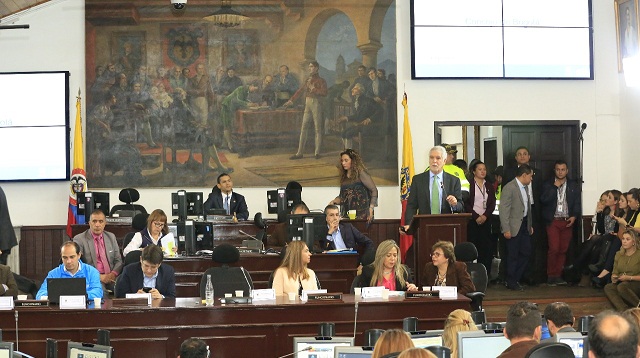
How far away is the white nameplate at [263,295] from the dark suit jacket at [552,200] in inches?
263

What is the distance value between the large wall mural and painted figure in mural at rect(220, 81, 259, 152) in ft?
0.05

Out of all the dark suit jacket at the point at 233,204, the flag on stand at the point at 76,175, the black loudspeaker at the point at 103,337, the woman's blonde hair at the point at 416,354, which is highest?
the flag on stand at the point at 76,175

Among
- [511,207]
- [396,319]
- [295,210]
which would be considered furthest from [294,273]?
[511,207]

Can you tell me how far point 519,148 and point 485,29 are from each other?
1843 mm

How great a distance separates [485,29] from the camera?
1471 cm

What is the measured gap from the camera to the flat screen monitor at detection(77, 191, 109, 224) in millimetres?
13000

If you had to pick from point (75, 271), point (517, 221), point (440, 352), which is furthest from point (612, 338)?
point (517, 221)

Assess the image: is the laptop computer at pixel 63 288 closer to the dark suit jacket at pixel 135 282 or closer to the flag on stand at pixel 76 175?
the dark suit jacket at pixel 135 282

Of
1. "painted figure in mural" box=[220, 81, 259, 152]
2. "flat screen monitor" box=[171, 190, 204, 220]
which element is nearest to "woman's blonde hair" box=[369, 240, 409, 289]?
"flat screen monitor" box=[171, 190, 204, 220]

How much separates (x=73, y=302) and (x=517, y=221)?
6888 millimetres

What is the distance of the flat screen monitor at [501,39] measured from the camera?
1466cm

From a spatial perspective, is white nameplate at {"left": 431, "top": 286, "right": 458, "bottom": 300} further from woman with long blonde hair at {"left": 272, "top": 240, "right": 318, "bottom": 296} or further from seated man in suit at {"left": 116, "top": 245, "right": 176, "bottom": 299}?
seated man in suit at {"left": 116, "top": 245, "right": 176, "bottom": 299}

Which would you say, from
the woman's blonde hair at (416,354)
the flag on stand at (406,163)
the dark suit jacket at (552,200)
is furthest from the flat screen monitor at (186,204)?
the woman's blonde hair at (416,354)

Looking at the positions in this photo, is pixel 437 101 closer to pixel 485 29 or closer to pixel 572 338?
pixel 485 29
